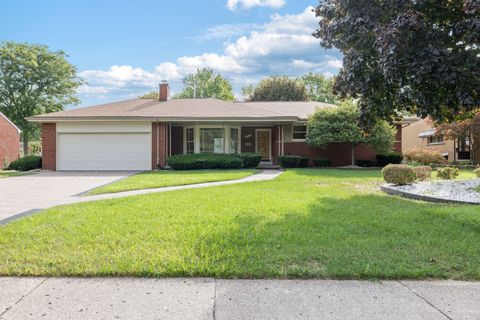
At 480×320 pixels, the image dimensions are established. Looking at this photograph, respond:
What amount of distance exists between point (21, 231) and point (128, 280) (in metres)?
2.78

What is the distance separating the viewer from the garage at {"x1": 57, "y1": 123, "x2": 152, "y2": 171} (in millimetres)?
19422

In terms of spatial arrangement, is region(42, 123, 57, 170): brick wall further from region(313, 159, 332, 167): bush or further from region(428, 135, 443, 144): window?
region(428, 135, 443, 144): window

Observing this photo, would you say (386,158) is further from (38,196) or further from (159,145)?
(38,196)

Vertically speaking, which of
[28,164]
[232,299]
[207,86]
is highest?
[207,86]

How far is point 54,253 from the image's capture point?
15.0 ft

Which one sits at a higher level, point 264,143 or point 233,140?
point 233,140

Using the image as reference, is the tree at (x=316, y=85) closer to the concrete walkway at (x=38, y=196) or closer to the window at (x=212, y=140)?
the window at (x=212, y=140)

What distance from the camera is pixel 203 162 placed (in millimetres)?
18750

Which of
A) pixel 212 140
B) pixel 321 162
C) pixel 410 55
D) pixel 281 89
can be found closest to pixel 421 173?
pixel 410 55

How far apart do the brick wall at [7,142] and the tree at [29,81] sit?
909 cm

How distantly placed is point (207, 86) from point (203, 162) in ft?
143

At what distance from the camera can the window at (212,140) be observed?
21.6m

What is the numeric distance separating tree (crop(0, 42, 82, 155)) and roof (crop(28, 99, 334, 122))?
18458 mm

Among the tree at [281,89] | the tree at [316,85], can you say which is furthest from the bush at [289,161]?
the tree at [316,85]
